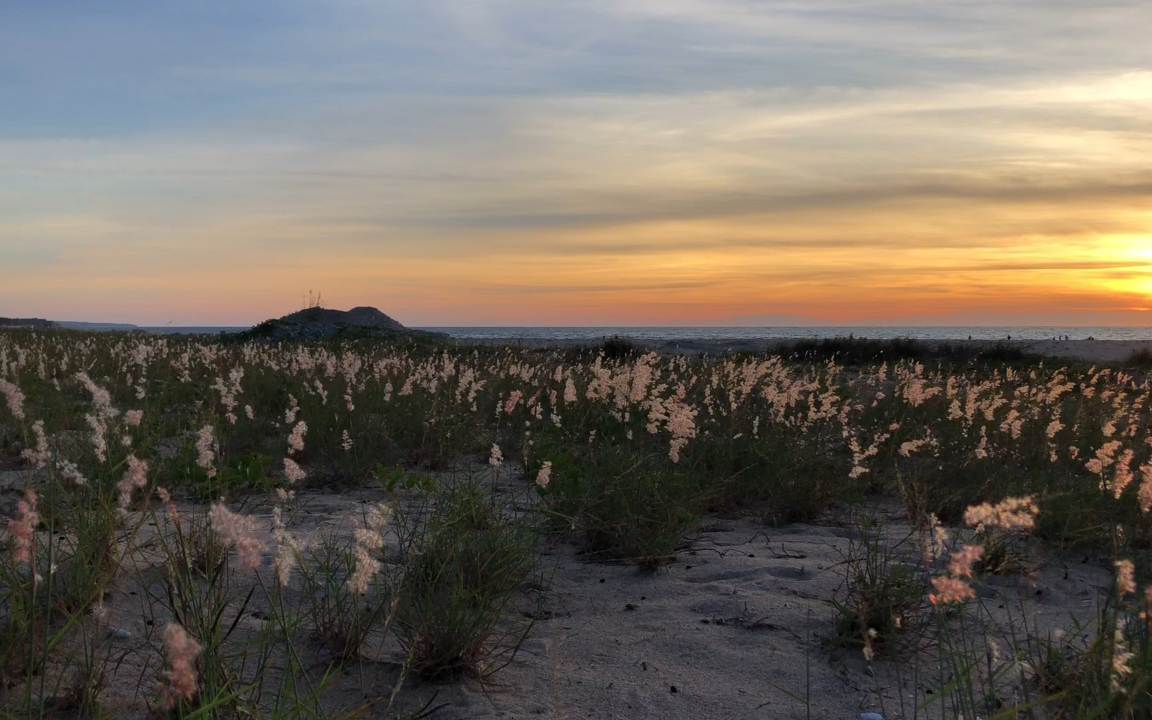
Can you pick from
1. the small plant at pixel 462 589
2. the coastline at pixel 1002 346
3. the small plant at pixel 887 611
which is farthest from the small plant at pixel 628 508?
the coastline at pixel 1002 346

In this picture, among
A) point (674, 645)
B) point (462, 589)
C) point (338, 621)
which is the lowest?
point (674, 645)

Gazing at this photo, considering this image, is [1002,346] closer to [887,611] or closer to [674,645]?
[887,611]

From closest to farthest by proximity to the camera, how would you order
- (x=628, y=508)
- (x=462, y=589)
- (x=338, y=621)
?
(x=462, y=589), (x=338, y=621), (x=628, y=508)

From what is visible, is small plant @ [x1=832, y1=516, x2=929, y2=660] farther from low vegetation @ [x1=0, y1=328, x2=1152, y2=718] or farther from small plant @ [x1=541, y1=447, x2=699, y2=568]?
small plant @ [x1=541, y1=447, x2=699, y2=568]

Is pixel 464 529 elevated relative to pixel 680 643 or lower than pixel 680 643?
elevated

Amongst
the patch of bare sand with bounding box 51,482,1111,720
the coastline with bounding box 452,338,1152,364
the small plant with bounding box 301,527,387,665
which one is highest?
the coastline with bounding box 452,338,1152,364

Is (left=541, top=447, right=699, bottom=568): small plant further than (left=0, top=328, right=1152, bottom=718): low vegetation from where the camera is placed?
Yes

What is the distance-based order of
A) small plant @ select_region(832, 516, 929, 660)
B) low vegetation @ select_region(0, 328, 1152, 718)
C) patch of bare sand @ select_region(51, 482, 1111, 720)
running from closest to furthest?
low vegetation @ select_region(0, 328, 1152, 718) < patch of bare sand @ select_region(51, 482, 1111, 720) < small plant @ select_region(832, 516, 929, 660)

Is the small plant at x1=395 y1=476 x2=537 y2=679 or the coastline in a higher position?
the coastline

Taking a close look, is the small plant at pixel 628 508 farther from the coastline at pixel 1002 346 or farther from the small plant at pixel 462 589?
the coastline at pixel 1002 346

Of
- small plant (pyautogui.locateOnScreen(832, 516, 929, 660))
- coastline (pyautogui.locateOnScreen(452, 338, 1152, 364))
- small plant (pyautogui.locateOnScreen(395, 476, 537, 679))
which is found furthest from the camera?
coastline (pyautogui.locateOnScreen(452, 338, 1152, 364))

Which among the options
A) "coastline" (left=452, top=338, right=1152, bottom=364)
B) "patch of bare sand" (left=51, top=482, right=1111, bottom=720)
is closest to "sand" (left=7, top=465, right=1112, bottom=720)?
"patch of bare sand" (left=51, top=482, right=1111, bottom=720)

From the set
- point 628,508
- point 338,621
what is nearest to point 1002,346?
point 628,508

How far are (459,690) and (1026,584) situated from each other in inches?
97.7
